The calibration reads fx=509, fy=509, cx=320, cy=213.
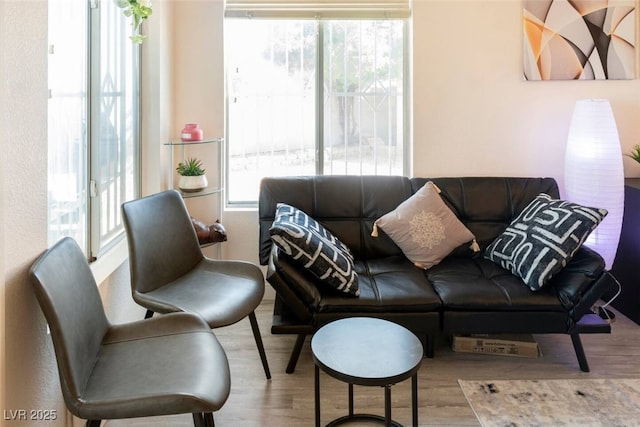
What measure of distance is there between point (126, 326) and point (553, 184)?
103 inches

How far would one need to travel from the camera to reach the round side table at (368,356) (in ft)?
5.46

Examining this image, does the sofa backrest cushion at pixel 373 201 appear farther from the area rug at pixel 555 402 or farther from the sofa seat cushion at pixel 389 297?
the area rug at pixel 555 402

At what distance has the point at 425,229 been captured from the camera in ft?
9.50

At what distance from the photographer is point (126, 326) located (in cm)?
190

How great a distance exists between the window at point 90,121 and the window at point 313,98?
0.88 metres

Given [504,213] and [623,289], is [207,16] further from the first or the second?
[623,289]

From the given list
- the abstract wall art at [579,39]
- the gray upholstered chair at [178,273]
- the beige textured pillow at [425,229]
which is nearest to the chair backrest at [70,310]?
the gray upholstered chair at [178,273]

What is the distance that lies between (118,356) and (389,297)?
1270mm

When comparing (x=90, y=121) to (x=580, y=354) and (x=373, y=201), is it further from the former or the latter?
(x=580, y=354)

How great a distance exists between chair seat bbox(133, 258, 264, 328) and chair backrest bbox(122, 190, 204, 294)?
43 millimetres

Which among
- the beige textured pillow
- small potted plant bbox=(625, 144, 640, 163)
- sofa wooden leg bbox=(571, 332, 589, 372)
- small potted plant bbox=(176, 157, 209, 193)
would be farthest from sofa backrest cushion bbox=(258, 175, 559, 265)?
sofa wooden leg bbox=(571, 332, 589, 372)

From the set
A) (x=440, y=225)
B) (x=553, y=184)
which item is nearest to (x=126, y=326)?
(x=440, y=225)

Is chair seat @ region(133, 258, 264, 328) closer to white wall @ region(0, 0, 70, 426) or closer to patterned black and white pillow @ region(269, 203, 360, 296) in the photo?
patterned black and white pillow @ region(269, 203, 360, 296)

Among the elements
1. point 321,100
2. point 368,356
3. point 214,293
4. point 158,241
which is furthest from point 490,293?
point 321,100
